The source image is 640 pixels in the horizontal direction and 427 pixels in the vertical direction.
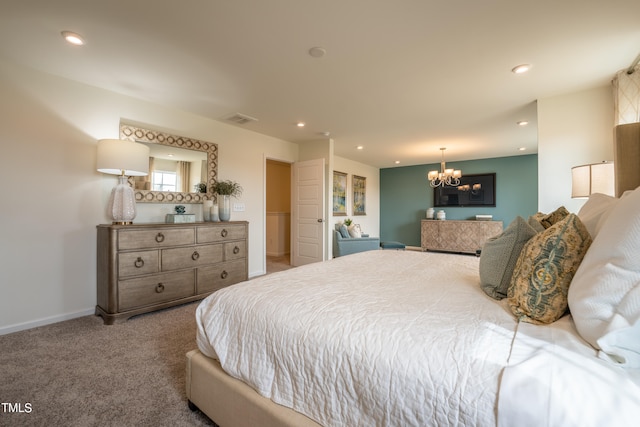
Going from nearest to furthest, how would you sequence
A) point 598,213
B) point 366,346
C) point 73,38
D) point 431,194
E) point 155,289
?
point 366,346 → point 598,213 → point 73,38 → point 155,289 → point 431,194

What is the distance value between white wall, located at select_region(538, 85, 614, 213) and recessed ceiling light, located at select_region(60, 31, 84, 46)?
4.54 meters

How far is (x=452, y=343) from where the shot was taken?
0.79 m

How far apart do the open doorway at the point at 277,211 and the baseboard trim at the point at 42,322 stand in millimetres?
3952

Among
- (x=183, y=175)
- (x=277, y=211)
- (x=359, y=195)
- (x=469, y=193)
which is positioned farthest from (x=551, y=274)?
(x=469, y=193)

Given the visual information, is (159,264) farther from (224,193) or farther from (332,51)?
(332,51)

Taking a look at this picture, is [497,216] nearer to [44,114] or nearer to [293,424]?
[293,424]

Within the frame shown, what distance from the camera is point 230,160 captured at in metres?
4.00

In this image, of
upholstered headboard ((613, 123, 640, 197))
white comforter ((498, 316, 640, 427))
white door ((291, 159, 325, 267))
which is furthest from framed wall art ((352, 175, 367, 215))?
white comforter ((498, 316, 640, 427))

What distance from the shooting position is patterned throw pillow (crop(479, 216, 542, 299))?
3.98ft

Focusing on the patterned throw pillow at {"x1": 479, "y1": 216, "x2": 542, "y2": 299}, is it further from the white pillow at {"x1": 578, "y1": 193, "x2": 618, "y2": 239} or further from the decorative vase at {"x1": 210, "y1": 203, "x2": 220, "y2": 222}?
the decorative vase at {"x1": 210, "y1": 203, "x2": 220, "y2": 222}

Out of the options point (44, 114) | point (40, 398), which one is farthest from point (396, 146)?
point (40, 398)

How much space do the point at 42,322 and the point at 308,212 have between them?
11.8 ft

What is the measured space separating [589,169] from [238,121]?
155 inches

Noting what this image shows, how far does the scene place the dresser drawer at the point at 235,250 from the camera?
133 inches
